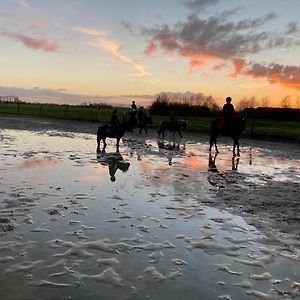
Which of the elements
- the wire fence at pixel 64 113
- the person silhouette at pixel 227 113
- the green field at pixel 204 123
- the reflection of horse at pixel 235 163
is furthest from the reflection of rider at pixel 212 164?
the wire fence at pixel 64 113

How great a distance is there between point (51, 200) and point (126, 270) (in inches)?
150

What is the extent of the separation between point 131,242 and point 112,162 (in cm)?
876

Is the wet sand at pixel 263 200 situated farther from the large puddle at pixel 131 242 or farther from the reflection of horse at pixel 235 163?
the reflection of horse at pixel 235 163

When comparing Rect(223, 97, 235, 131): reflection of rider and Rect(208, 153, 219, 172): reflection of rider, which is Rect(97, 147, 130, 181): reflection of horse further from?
Rect(223, 97, 235, 131): reflection of rider

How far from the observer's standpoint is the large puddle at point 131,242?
4.62 metres

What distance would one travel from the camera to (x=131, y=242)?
6082mm

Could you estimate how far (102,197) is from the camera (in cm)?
893

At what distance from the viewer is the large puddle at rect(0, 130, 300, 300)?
15.2 feet

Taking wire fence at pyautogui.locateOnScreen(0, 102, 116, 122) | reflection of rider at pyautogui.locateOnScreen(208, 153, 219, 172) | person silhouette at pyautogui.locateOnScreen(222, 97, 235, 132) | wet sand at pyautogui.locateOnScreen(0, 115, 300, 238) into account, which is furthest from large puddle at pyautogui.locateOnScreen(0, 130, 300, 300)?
wire fence at pyautogui.locateOnScreen(0, 102, 116, 122)

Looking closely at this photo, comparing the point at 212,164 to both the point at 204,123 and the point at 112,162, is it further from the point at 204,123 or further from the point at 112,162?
the point at 204,123

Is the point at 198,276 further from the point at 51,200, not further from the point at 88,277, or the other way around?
the point at 51,200

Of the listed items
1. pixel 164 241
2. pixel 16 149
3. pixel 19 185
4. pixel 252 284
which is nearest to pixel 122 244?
pixel 164 241

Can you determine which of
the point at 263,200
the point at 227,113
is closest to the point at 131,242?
the point at 263,200

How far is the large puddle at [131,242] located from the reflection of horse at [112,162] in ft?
2.98
